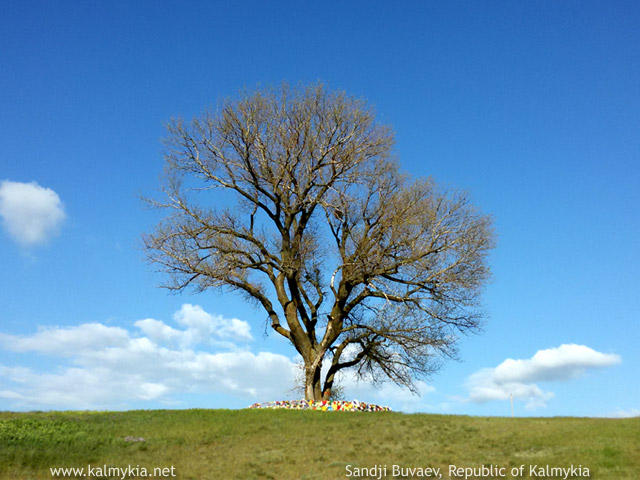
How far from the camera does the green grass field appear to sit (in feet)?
46.5

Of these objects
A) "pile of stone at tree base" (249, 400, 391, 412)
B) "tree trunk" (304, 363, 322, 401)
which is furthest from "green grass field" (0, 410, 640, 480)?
"tree trunk" (304, 363, 322, 401)

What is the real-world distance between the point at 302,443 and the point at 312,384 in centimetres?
815

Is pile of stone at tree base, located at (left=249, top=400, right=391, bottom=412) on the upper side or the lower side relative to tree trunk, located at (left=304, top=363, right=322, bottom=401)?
lower

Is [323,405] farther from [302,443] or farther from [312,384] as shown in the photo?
[302,443]

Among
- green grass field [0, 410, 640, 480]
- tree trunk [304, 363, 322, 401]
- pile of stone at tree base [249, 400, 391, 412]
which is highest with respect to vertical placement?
tree trunk [304, 363, 322, 401]

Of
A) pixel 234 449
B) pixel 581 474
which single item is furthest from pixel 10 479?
pixel 581 474

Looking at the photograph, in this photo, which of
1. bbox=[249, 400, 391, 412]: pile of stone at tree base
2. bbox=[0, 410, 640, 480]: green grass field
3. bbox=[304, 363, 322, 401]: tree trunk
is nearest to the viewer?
bbox=[0, 410, 640, 480]: green grass field

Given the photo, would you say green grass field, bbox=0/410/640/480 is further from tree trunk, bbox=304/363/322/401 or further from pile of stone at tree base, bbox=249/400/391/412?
tree trunk, bbox=304/363/322/401

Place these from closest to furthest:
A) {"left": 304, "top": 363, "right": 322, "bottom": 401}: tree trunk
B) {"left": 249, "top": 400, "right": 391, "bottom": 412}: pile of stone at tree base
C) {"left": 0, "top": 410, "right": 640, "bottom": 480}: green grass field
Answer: {"left": 0, "top": 410, "right": 640, "bottom": 480}: green grass field → {"left": 249, "top": 400, "right": 391, "bottom": 412}: pile of stone at tree base → {"left": 304, "top": 363, "right": 322, "bottom": 401}: tree trunk

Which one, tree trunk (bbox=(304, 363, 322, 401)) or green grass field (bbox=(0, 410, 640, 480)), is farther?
tree trunk (bbox=(304, 363, 322, 401))

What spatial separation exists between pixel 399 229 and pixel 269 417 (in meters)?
9.32

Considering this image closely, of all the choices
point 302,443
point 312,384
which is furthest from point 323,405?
point 302,443

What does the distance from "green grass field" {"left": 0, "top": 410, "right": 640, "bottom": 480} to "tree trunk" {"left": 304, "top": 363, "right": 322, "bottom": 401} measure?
4.18m

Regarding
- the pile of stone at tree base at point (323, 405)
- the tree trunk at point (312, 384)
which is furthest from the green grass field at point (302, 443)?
the tree trunk at point (312, 384)
